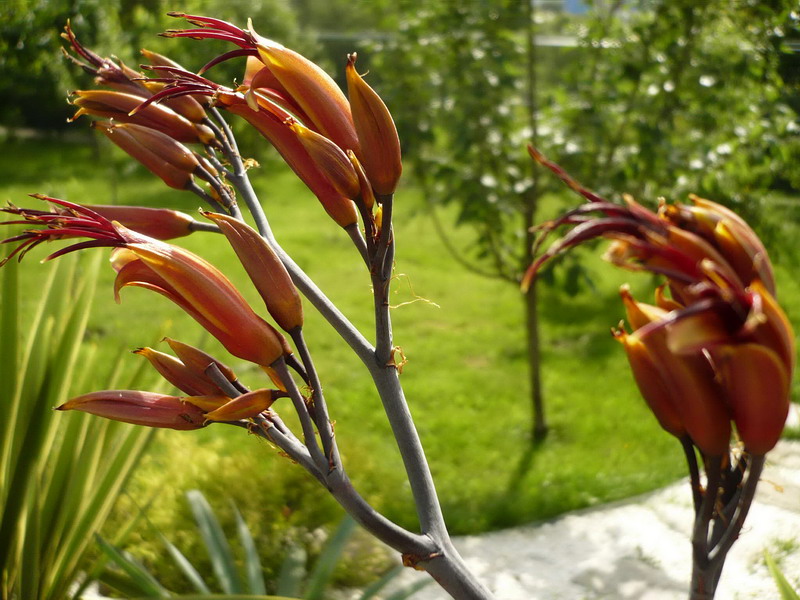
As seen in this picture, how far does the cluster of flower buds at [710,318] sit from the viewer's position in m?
0.46

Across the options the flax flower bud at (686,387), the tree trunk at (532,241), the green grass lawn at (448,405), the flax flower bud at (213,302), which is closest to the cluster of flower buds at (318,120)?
the flax flower bud at (213,302)

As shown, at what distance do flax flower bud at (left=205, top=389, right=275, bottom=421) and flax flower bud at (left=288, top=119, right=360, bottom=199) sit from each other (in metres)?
0.17

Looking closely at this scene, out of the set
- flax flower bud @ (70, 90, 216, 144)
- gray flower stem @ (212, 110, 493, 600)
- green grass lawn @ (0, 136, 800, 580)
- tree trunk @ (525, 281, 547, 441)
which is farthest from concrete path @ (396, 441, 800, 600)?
flax flower bud @ (70, 90, 216, 144)

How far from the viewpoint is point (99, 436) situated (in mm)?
1862

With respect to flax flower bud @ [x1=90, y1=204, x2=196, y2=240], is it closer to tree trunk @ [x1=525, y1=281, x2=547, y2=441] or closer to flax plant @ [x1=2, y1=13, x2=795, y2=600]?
flax plant @ [x1=2, y1=13, x2=795, y2=600]

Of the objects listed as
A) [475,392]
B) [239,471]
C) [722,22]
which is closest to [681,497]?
[475,392]

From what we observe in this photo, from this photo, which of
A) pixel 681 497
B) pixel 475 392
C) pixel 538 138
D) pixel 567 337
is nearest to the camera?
pixel 681 497

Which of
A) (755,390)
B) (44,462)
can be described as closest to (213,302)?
(755,390)

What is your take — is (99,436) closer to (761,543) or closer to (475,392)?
(761,543)

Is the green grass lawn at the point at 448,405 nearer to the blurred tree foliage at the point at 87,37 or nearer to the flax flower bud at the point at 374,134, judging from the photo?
the blurred tree foliage at the point at 87,37

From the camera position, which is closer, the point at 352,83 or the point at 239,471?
the point at 352,83

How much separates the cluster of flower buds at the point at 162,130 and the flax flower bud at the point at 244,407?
11.2 inches

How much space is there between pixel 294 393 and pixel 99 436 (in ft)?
4.51

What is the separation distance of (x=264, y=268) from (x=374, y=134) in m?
0.14
